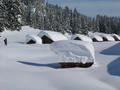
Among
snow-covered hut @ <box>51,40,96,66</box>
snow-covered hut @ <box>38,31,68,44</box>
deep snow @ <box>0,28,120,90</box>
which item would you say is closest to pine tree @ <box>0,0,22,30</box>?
deep snow @ <box>0,28,120,90</box>

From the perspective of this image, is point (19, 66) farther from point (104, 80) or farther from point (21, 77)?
point (104, 80)

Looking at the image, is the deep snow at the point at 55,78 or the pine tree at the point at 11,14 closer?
the deep snow at the point at 55,78

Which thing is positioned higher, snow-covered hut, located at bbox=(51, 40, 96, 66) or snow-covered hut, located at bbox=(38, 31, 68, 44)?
snow-covered hut, located at bbox=(51, 40, 96, 66)

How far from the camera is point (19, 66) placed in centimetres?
3184

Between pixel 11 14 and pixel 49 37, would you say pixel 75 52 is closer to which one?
pixel 11 14

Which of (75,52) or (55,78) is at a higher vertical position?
(55,78)

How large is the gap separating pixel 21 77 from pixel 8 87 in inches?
149

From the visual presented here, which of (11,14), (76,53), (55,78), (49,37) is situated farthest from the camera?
(49,37)

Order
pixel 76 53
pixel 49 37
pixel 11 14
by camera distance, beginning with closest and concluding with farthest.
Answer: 1. pixel 76 53
2. pixel 11 14
3. pixel 49 37

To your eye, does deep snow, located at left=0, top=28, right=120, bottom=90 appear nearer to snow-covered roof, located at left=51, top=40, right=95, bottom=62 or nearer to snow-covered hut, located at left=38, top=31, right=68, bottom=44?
snow-covered roof, located at left=51, top=40, right=95, bottom=62

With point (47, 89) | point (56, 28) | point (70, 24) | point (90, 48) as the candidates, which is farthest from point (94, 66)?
point (70, 24)

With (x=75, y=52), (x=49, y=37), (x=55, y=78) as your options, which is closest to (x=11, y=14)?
(x=75, y=52)

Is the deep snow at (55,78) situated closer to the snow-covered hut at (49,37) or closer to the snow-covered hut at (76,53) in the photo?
the snow-covered hut at (76,53)

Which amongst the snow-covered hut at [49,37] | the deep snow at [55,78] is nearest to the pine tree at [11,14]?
the deep snow at [55,78]
